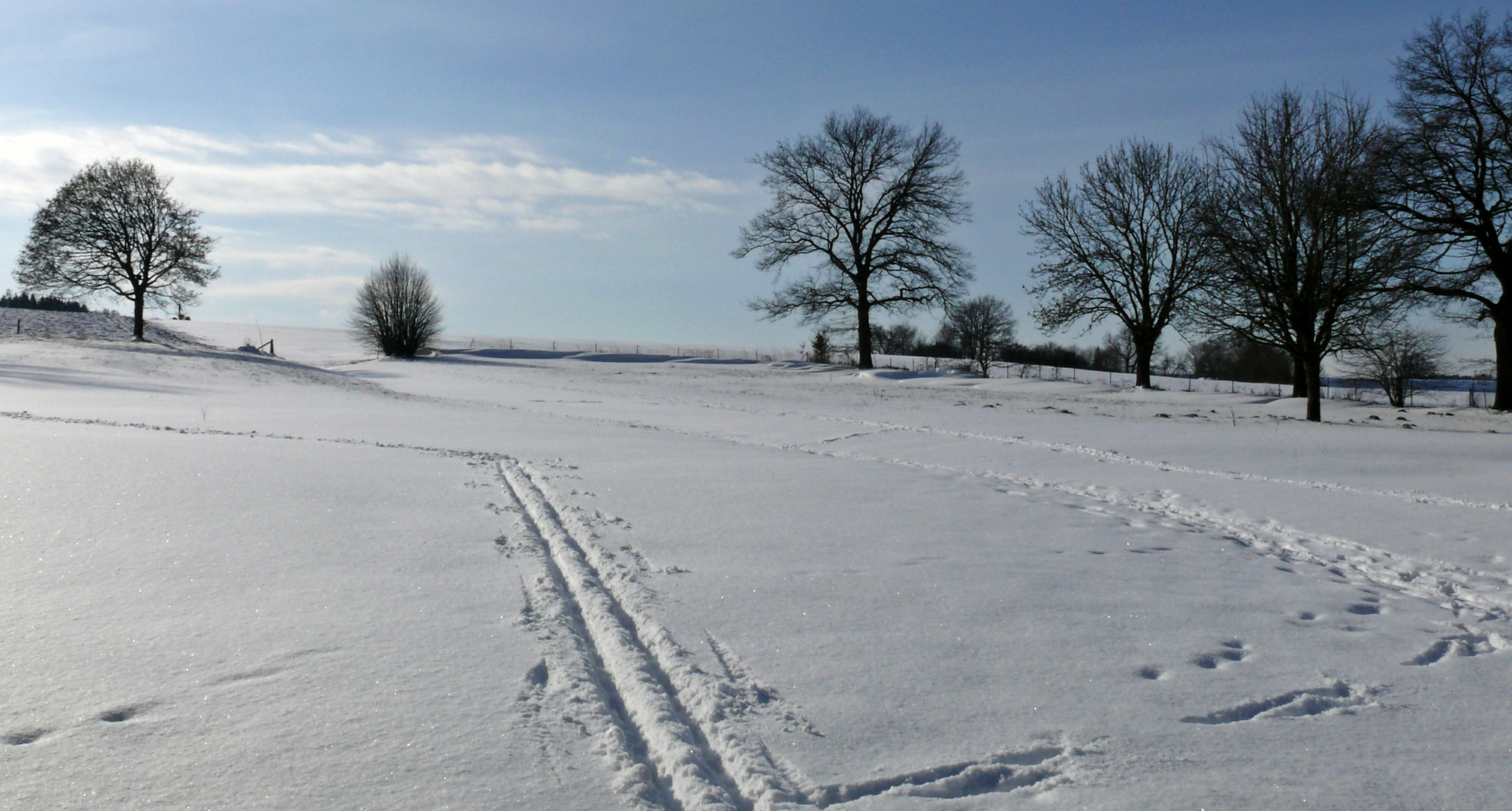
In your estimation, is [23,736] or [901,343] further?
[901,343]

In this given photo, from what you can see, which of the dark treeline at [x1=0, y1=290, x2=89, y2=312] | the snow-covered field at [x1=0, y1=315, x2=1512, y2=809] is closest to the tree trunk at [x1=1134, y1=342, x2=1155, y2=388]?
the snow-covered field at [x1=0, y1=315, x2=1512, y2=809]

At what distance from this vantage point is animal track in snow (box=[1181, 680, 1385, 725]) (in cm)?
336

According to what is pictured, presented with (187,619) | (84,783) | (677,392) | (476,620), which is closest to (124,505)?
(187,619)

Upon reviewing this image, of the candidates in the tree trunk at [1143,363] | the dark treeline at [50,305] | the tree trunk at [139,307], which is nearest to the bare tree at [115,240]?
the tree trunk at [139,307]

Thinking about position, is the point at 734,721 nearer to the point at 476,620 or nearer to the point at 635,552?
the point at 476,620

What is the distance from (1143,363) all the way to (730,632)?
29.2 meters

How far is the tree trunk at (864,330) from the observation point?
36281 mm

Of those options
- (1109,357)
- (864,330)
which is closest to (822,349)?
(864,330)

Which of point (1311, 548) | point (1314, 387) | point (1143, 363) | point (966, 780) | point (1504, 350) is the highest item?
point (1504, 350)

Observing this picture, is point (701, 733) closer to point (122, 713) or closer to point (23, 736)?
point (122, 713)

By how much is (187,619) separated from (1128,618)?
4449 millimetres

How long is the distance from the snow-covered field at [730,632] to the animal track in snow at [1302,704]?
0.05ft

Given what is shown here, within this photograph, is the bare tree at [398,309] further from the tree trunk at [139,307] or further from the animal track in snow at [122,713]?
the animal track in snow at [122,713]

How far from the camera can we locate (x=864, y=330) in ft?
120
